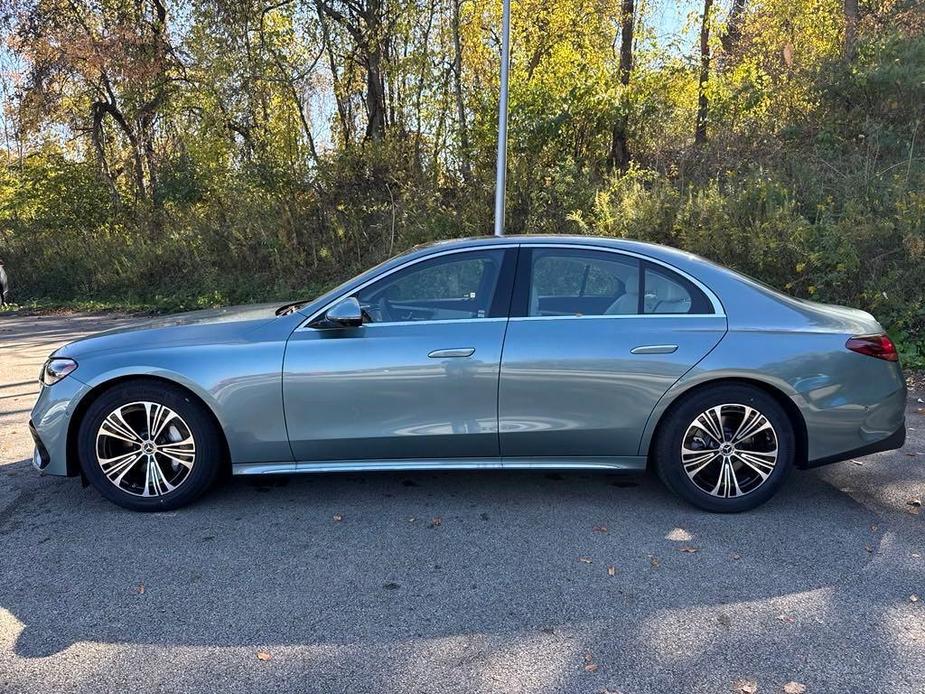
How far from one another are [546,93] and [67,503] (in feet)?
35.9

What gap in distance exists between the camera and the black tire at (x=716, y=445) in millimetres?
3785

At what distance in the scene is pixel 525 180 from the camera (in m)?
12.4

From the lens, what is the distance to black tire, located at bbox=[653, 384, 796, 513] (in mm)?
3785

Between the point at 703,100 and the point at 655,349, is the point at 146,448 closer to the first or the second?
the point at 655,349

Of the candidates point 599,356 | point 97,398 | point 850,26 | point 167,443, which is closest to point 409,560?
point 599,356

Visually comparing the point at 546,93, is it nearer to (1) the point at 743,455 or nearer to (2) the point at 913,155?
(2) the point at 913,155

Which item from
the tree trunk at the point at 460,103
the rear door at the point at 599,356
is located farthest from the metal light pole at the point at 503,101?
the rear door at the point at 599,356

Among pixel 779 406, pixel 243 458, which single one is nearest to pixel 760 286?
pixel 779 406

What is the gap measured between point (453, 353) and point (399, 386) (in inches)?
13.5

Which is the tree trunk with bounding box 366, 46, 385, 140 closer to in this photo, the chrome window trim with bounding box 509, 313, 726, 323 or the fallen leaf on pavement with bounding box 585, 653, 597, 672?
the chrome window trim with bounding box 509, 313, 726, 323

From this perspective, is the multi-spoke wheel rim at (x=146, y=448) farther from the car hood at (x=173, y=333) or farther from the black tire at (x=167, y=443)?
the car hood at (x=173, y=333)

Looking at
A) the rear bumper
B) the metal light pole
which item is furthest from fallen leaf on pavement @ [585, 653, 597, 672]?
the metal light pole

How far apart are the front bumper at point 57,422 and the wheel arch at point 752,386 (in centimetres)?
314

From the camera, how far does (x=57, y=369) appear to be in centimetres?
392
